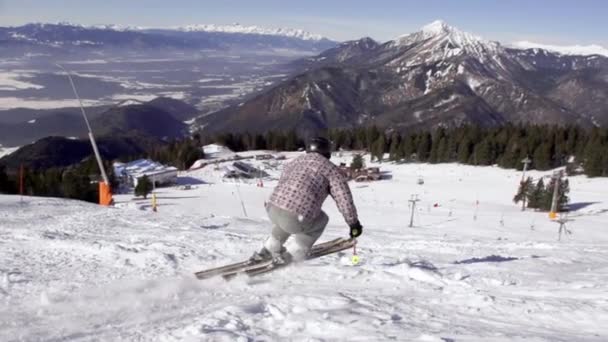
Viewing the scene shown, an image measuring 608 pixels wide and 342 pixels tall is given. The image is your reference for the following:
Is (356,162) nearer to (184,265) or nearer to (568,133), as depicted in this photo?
(568,133)

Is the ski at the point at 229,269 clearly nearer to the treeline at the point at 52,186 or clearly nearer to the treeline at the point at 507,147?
the treeline at the point at 52,186

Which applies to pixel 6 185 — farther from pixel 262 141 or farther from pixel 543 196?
pixel 262 141

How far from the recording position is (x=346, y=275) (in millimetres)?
8234

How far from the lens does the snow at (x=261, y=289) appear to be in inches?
213

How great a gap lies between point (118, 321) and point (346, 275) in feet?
12.0

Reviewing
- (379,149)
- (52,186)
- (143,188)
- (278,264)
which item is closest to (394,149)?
(379,149)

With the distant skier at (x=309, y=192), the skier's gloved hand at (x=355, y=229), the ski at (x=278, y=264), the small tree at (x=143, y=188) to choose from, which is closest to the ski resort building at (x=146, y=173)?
the small tree at (x=143, y=188)

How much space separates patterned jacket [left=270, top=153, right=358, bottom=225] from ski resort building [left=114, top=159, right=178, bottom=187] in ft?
229

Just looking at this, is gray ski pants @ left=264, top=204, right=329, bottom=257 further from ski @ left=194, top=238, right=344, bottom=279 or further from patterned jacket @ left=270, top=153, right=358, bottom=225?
ski @ left=194, top=238, right=344, bottom=279

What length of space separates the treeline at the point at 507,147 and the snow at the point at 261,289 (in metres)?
82.4

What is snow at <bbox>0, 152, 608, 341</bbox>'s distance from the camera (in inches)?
213

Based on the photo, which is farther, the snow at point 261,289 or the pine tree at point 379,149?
the pine tree at point 379,149

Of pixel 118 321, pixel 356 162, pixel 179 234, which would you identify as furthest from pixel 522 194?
pixel 118 321

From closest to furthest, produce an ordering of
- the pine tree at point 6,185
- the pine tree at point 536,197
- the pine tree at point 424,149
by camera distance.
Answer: the pine tree at point 536,197 → the pine tree at point 6,185 → the pine tree at point 424,149
